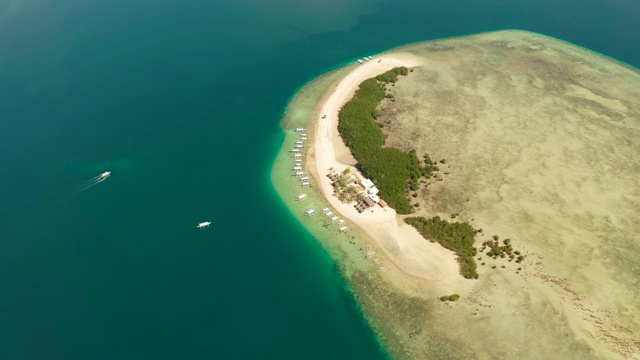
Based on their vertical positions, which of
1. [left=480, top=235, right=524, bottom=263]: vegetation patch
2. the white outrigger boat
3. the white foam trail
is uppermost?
the white foam trail

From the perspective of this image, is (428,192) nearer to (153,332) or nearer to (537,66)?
(153,332)

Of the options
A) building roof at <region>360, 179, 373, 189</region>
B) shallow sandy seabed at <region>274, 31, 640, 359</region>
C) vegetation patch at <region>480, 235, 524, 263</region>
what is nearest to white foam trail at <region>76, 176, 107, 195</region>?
shallow sandy seabed at <region>274, 31, 640, 359</region>

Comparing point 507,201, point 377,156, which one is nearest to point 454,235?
point 507,201

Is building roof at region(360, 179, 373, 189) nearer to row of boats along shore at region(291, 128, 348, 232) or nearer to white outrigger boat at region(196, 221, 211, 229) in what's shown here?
row of boats along shore at region(291, 128, 348, 232)

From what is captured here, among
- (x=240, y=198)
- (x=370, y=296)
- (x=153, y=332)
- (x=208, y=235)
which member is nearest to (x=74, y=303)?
(x=153, y=332)

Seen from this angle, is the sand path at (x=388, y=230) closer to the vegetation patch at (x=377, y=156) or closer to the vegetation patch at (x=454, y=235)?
the vegetation patch at (x=454, y=235)

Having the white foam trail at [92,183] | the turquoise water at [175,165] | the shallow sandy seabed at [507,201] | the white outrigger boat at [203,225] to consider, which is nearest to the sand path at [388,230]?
the shallow sandy seabed at [507,201]
